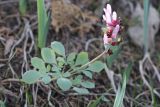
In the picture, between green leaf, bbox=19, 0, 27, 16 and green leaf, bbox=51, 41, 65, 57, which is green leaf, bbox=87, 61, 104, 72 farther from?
green leaf, bbox=19, 0, 27, 16

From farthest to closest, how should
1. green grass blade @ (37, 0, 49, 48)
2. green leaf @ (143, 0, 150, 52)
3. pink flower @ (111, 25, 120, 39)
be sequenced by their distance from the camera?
green leaf @ (143, 0, 150, 52) → green grass blade @ (37, 0, 49, 48) → pink flower @ (111, 25, 120, 39)

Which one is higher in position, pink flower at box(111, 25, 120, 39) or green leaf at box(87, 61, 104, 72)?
pink flower at box(111, 25, 120, 39)

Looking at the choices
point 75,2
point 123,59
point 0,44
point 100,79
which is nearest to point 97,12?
point 75,2

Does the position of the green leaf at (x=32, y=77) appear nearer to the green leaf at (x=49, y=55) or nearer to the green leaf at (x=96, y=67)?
the green leaf at (x=49, y=55)

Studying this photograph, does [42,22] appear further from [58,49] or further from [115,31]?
[115,31]

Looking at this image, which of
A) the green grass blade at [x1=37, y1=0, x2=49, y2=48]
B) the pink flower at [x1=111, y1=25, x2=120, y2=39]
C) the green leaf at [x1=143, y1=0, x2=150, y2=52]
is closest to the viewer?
the pink flower at [x1=111, y1=25, x2=120, y2=39]

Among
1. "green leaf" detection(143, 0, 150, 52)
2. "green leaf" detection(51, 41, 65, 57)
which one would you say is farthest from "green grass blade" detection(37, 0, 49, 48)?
"green leaf" detection(143, 0, 150, 52)

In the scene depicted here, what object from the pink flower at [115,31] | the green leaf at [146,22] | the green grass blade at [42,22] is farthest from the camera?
the green leaf at [146,22]

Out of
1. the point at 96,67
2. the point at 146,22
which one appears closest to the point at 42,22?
the point at 96,67

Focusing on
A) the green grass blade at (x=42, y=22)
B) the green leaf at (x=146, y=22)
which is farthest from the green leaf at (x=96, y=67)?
the green leaf at (x=146, y=22)

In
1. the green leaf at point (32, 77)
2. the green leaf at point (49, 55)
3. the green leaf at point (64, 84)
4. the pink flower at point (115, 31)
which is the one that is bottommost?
the green leaf at point (64, 84)

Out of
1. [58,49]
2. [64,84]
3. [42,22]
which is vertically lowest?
[64,84]
